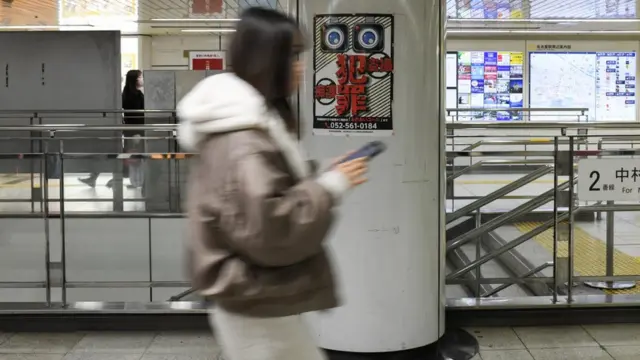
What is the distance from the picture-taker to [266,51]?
1477mm

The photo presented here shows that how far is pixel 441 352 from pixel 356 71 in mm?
1442

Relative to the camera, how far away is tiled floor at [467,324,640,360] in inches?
133

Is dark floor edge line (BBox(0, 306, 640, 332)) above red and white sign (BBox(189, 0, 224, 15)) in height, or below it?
below

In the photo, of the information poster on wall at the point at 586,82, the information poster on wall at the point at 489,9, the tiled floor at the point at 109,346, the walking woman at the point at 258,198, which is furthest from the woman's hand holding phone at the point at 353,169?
the information poster on wall at the point at 586,82

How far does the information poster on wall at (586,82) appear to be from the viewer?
13422mm

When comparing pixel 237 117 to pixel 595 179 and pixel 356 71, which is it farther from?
pixel 595 179

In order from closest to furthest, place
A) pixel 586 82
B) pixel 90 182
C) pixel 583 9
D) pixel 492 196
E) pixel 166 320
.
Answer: pixel 166 320, pixel 492 196, pixel 90 182, pixel 583 9, pixel 586 82

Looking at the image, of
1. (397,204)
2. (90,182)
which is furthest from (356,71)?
(90,182)

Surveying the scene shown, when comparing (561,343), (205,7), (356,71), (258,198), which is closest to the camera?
(258,198)

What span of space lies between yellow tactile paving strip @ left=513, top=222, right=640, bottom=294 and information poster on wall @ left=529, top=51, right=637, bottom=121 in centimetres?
794

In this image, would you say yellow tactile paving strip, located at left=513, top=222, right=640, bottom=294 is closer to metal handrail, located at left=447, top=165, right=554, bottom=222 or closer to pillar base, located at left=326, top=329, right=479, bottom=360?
metal handrail, located at left=447, top=165, right=554, bottom=222

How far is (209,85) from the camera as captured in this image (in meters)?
1.52

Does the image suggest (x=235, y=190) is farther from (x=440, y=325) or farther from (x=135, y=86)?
(x=135, y=86)

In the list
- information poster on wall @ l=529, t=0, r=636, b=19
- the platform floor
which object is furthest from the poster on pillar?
information poster on wall @ l=529, t=0, r=636, b=19
